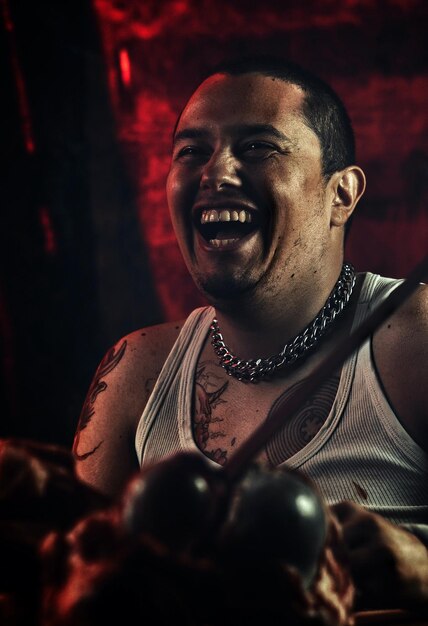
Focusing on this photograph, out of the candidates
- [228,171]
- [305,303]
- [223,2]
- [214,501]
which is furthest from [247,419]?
[223,2]

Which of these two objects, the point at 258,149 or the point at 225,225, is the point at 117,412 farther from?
the point at 258,149

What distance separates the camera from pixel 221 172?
4.92 feet

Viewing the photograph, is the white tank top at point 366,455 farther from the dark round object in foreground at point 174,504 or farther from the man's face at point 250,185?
the dark round object in foreground at point 174,504

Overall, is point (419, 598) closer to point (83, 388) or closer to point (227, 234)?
point (227, 234)

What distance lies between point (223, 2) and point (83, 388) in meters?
1.15

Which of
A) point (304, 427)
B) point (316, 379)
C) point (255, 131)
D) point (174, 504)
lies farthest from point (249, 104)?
point (174, 504)

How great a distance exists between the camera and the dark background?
201cm

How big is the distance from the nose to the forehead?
7cm

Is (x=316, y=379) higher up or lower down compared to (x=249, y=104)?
lower down

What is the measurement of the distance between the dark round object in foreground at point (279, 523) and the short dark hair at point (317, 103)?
2.99 ft

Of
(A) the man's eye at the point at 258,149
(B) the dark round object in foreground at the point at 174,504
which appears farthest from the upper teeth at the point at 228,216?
(B) the dark round object in foreground at the point at 174,504

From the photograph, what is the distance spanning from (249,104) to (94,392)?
737 mm

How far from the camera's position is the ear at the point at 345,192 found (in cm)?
163

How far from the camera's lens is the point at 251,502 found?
82cm
